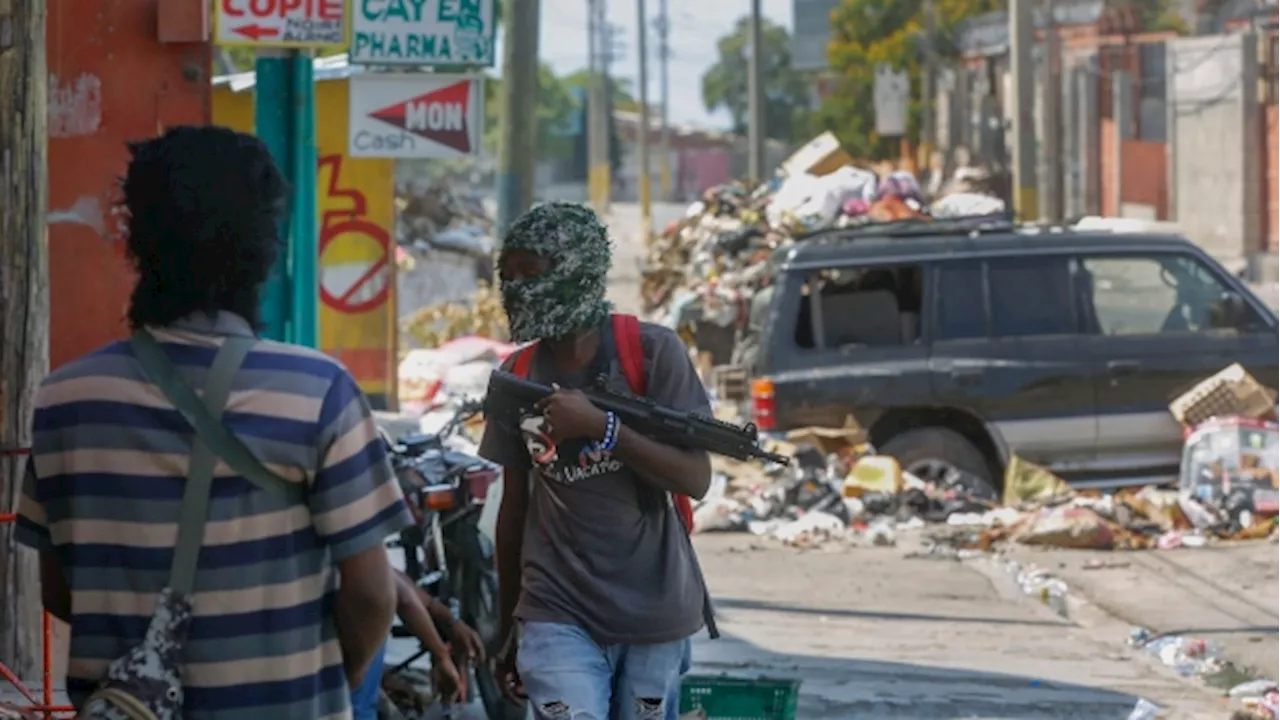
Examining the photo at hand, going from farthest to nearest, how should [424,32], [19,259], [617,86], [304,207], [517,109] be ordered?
1. [617,86]
2. [517,109]
3. [424,32]
4. [304,207]
5. [19,259]

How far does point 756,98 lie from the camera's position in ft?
155

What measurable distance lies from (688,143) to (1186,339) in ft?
393

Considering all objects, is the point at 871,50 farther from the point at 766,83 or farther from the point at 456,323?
the point at 766,83

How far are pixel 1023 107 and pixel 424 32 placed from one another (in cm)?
1656

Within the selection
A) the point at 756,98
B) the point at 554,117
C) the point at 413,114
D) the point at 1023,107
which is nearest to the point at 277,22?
the point at 413,114

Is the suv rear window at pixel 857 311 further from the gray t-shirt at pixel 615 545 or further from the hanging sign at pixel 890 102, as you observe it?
the hanging sign at pixel 890 102

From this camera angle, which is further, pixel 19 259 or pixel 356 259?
pixel 356 259

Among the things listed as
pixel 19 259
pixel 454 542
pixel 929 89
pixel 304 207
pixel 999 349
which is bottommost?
pixel 454 542

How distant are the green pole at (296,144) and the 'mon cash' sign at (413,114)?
3.84 ft

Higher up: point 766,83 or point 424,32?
point 766,83

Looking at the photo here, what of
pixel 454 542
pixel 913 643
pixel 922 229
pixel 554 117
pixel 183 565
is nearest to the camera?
pixel 183 565

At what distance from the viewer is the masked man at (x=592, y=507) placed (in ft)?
16.0

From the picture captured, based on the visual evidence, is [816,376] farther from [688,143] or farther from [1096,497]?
[688,143]

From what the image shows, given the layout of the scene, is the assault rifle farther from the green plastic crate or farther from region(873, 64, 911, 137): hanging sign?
region(873, 64, 911, 137): hanging sign
